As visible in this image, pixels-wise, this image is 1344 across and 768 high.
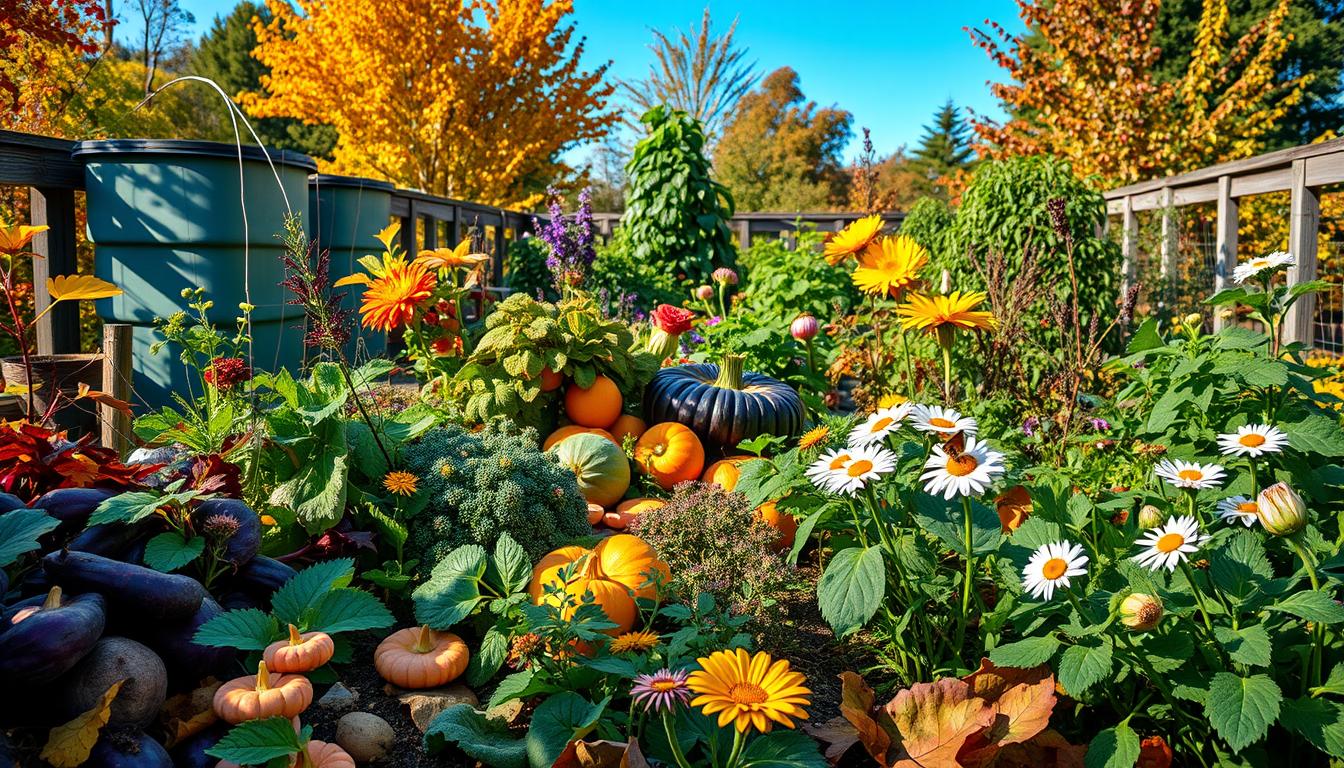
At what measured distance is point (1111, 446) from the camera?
2.58m

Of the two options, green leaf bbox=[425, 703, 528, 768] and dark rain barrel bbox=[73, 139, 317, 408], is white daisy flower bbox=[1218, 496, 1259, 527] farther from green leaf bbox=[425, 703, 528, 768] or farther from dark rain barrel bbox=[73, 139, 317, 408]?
dark rain barrel bbox=[73, 139, 317, 408]

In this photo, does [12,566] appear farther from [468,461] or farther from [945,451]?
[945,451]

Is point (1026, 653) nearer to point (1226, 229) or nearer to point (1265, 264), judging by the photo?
point (1265, 264)

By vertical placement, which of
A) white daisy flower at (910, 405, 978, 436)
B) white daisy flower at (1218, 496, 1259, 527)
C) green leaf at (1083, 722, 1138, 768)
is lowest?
green leaf at (1083, 722, 1138, 768)

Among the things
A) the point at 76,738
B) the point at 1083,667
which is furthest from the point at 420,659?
the point at 1083,667

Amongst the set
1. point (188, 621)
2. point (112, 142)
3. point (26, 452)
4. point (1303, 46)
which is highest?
point (1303, 46)

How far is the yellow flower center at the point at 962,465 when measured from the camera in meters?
1.38

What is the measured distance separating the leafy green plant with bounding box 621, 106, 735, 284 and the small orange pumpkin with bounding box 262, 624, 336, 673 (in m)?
5.08

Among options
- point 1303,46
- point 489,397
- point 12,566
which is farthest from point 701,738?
point 1303,46

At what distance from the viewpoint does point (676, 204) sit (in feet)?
20.4

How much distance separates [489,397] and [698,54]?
15.4m

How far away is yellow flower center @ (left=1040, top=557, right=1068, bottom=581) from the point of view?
4.35 ft

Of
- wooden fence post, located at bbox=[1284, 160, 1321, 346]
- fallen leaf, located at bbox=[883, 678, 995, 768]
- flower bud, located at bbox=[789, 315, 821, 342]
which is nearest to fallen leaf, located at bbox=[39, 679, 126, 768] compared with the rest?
fallen leaf, located at bbox=[883, 678, 995, 768]

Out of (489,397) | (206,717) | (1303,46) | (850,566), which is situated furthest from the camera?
(1303,46)
